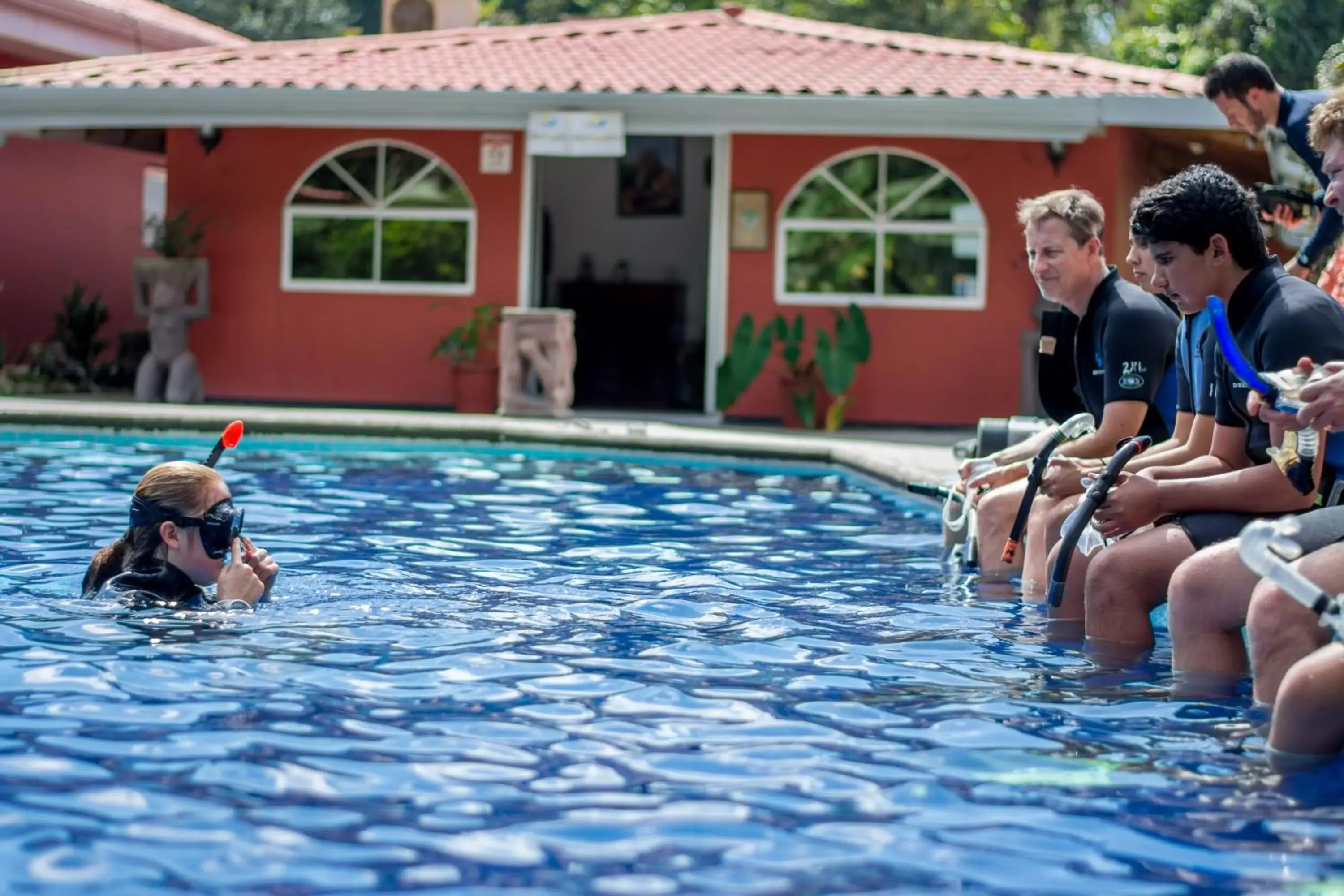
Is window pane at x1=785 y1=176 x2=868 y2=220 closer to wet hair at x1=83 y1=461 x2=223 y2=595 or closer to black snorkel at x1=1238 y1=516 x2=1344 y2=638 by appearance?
wet hair at x1=83 y1=461 x2=223 y2=595

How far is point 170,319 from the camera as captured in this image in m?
15.8

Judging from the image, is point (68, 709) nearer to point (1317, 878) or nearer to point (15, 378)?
point (1317, 878)

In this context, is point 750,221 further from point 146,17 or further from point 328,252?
point 146,17

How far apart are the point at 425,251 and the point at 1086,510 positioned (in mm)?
12117

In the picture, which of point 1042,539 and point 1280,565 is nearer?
point 1280,565

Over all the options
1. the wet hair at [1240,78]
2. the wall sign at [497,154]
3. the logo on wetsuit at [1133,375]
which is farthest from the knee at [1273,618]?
the wall sign at [497,154]

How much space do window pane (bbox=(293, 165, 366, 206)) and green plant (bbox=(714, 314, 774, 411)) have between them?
3884 millimetres

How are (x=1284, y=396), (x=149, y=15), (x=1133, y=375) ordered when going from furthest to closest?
1. (x=149, y=15)
2. (x=1133, y=375)
3. (x=1284, y=396)

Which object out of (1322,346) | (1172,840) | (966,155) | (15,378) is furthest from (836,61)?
(1172,840)

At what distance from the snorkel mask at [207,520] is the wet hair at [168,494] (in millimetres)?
18

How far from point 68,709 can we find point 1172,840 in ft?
8.87

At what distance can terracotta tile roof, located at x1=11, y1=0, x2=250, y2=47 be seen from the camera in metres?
18.8

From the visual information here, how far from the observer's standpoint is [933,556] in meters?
7.95

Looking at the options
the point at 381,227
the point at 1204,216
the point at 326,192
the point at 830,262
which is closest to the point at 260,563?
the point at 1204,216
